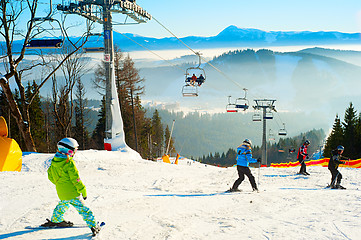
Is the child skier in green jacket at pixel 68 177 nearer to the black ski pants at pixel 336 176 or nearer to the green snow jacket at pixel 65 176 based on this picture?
the green snow jacket at pixel 65 176

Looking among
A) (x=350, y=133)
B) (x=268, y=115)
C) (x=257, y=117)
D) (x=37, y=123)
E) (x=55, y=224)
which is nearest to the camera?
(x=55, y=224)

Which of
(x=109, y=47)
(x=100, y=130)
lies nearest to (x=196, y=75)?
(x=109, y=47)

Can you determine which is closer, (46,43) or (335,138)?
(46,43)

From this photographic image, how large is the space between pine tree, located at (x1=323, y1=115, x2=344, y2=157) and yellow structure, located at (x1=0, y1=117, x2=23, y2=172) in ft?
162

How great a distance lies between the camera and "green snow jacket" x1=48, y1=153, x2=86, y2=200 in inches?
193

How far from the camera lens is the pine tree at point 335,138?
50384mm

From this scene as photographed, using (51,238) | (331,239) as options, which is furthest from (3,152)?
(331,239)

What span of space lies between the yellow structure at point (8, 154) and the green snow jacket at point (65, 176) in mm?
7104

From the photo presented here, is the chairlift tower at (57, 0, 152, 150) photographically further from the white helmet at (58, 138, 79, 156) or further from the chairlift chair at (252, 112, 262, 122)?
the chairlift chair at (252, 112, 262, 122)

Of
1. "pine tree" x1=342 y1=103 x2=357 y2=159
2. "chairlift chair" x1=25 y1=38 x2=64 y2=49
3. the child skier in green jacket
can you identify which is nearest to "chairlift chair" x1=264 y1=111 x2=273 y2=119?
"pine tree" x1=342 y1=103 x2=357 y2=159

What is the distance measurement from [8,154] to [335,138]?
173 ft

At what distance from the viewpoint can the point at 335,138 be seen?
51875 mm

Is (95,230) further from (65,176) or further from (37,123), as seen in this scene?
(37,123)

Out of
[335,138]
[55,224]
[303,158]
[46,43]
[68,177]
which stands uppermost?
[46,43]
